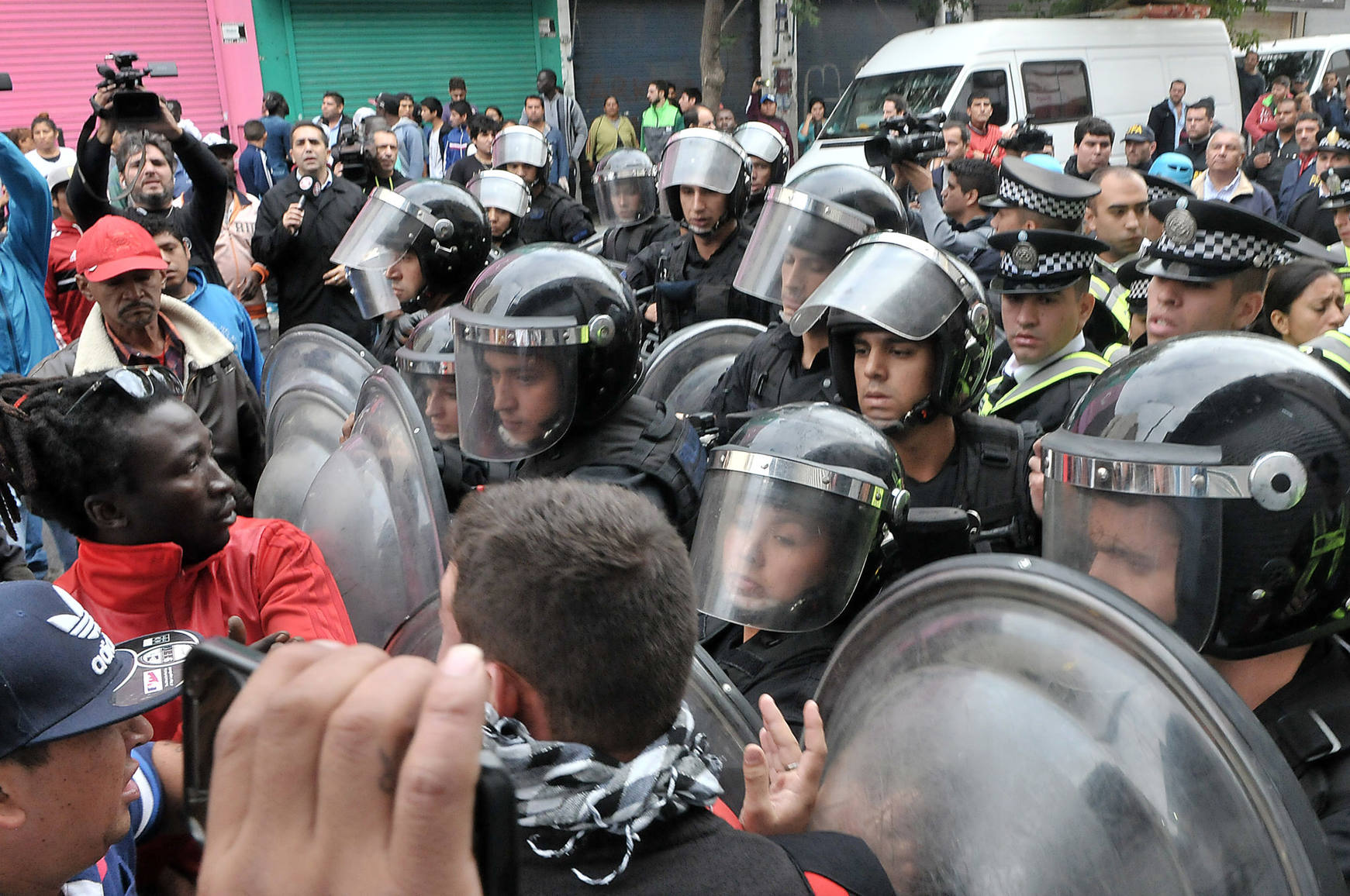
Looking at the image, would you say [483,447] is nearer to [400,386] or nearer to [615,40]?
[400,386]

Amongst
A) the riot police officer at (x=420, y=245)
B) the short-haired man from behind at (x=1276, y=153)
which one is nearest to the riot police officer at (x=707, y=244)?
the riot police officer at (x=420, y=245)

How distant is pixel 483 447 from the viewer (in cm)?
277

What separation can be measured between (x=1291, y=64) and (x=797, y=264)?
50.6 ft

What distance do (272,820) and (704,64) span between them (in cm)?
1756

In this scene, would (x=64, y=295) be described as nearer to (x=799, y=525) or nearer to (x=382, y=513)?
(x=382, y=513)

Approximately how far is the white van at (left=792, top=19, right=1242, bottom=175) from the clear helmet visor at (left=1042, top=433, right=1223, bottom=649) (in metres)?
9.65

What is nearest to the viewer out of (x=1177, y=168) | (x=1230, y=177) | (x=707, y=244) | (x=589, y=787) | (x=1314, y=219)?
(x=589, y=787)

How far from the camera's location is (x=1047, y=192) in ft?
14.2

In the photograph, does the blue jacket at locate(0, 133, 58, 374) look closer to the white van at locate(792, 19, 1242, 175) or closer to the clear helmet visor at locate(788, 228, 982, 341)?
the clear helmet visor at locate(788, 228, 982, 341)

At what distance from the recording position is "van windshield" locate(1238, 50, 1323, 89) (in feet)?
49.9

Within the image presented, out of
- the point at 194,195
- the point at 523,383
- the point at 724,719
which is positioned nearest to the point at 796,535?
the point at 724,719

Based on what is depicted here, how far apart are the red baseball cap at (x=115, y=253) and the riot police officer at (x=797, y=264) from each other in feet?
6.29

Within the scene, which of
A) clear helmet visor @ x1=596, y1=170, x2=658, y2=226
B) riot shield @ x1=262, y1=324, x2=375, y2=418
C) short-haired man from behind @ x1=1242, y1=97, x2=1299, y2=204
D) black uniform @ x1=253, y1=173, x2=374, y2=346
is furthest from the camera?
short-haired man from behind @ x1=1242, y1=97, x2=1299, y2=204

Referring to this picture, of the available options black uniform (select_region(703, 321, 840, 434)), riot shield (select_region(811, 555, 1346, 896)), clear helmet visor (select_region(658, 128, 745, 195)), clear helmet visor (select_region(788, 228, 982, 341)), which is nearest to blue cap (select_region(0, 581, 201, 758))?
riot shield (select_region(811, 555, 1346, 896))
